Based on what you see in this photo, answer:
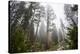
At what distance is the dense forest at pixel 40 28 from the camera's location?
1.93 meters

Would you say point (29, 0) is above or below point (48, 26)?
above

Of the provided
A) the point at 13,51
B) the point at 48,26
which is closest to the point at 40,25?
the point at 48,26

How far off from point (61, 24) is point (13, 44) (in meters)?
0.76

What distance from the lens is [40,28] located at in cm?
200

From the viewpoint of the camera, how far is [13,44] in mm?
1920

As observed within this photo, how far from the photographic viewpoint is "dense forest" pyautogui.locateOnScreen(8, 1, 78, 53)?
1.93 metres

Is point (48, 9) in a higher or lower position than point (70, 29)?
higher

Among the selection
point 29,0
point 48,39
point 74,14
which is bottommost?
point 48,39

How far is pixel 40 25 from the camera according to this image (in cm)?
200
